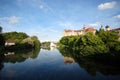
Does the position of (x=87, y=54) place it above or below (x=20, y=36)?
below

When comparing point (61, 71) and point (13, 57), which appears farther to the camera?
point (13, 57)

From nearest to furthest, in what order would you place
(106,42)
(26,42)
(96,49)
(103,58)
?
(103,58), (96,49), (106,42), (26,42)

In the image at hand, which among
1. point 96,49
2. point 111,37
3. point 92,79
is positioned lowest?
point 92,79

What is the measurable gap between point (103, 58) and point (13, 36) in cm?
10816

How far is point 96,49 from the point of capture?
3281 centimetres

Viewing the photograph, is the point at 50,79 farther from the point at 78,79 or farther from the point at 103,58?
the point at 103,58

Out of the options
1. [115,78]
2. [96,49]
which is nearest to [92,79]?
[115,78]

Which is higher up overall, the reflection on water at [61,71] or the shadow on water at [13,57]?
the shadow on water at [13,57]

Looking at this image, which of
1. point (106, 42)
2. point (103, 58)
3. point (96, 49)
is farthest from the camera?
point (106, 42)

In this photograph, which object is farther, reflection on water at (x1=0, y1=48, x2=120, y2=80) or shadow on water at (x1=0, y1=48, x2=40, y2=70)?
shadow on water at (x1=0, y1=48, x2=40, y2=70)

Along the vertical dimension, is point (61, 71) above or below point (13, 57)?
below

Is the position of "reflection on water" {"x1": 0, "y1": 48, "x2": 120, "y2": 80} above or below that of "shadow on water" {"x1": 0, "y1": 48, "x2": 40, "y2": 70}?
below

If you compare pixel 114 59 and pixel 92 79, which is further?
pixel 114 59

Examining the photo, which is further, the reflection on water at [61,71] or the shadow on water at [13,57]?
the shadow on water at [13,57]
